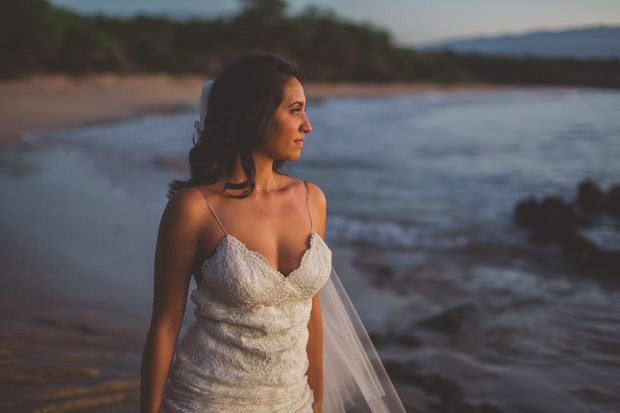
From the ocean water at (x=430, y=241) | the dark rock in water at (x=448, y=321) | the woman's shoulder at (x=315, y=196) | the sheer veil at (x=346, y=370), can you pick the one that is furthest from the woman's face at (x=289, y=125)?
the dark rock in water at (x=448, y=321)

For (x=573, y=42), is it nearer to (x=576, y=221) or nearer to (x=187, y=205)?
(x=576, y=221)

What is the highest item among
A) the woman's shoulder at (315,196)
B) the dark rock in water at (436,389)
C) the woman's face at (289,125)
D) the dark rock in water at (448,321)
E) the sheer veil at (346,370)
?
the woman's face at (289,125)

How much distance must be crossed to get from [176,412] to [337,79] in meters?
63.0

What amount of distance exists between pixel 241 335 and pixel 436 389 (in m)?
2.61

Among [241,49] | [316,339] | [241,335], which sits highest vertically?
[241,49]

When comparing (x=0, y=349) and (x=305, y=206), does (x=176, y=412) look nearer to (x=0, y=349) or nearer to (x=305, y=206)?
(x=305, y=206)

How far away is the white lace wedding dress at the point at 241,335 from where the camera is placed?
179 centimetres

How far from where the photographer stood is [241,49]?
53.6m

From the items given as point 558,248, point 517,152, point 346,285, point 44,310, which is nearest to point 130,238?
point 44,310

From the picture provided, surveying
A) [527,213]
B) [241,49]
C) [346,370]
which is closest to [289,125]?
[346,370]

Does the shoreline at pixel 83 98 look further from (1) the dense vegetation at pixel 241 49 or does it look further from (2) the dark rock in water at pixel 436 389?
(2) the dark rock in water at pixel 436 389

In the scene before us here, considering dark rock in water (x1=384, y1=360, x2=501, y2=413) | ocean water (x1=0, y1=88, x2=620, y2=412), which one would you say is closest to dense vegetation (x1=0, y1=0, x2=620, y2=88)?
ocean water (x1=0, y1=88, x2=620, y2=412)

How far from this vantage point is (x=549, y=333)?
505 centimetres

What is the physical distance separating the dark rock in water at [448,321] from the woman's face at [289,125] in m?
3.63
